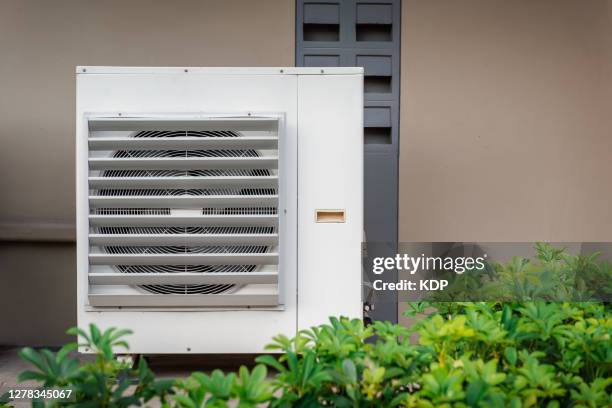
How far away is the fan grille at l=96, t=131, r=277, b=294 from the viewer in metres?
2.68

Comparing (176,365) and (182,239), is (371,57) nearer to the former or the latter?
(182,239)

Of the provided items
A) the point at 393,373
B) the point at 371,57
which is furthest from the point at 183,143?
the point at 371,57

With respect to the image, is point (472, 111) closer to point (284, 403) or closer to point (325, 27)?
point (325, 27)

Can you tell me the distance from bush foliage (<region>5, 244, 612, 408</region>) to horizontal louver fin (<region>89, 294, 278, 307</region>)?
1141 mm

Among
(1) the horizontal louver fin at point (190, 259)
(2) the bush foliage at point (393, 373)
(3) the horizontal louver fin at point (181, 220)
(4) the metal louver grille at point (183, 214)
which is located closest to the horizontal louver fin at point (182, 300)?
(4) the metal louver grille at point (183, 214)

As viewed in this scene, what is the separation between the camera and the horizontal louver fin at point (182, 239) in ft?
8.70

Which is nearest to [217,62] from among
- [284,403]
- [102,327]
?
[102,327]

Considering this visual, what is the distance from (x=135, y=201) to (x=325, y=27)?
1994mm

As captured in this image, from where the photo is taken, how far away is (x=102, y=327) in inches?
110

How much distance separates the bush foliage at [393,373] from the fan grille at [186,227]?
115 cm

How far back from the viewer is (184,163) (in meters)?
2.66

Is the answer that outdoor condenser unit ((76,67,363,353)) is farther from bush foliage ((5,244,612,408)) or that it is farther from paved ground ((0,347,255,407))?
bush foliage ((5,244,612,408))

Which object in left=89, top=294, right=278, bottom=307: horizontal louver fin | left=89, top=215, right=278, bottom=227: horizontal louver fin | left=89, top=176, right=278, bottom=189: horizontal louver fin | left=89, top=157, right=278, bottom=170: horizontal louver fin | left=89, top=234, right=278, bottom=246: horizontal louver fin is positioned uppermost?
left=89, top=157, right=278, bottom=170: horizontal louver fin

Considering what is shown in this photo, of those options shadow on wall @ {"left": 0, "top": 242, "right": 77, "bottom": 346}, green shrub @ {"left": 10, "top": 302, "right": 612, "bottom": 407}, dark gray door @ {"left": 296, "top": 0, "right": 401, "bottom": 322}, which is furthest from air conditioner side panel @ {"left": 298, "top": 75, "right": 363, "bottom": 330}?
shadow on wall @ {"left": 0, "top": 242, "right": 77, "bottom": 346}
